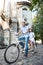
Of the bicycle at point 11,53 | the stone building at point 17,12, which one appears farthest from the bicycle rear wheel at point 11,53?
the stone building at point 17,12

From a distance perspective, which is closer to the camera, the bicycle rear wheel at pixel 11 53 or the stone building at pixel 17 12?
the bicycle rear wheel at pixel 11 53

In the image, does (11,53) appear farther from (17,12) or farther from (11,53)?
(17,12)

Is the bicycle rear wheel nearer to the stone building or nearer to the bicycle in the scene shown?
the bicycle

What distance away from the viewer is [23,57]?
12789mm

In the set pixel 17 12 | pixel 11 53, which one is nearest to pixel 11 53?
pixel 11 53

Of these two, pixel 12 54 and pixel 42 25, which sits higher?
pixel 12 54

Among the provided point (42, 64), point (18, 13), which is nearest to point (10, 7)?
point (18, 13)

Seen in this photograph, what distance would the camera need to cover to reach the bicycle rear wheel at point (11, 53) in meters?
10.5

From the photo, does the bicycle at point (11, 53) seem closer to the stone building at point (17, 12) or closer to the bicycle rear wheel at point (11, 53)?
the bicycle rear wheel at point (11, 53)

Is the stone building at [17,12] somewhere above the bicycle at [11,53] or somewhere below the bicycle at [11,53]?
below

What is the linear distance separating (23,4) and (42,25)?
19.3 ft

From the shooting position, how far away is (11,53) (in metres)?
10.8

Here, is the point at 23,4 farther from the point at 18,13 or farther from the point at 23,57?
the point at 23,57

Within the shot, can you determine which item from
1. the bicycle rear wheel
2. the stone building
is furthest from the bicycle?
the stone building
